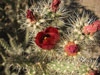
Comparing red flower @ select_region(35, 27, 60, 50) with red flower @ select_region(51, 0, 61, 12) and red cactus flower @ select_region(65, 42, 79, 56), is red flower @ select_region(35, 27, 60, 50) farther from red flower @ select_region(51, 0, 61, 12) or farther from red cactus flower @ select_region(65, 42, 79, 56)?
red flower @ select_region(51, 0, 61, 12)

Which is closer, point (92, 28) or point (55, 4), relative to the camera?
point (92, 28)

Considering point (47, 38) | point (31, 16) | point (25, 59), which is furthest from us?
point (25, 59)

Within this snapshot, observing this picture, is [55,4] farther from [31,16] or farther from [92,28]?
[92,28]

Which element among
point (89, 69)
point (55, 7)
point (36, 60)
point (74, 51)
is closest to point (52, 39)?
point (74, 51)

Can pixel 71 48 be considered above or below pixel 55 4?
below

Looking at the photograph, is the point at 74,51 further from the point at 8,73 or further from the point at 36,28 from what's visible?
the point at 8,73

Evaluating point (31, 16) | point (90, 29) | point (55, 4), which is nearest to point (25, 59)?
point (31, 16)
